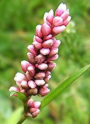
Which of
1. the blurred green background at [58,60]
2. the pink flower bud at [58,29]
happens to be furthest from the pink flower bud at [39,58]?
the blurred green background at [58,60]

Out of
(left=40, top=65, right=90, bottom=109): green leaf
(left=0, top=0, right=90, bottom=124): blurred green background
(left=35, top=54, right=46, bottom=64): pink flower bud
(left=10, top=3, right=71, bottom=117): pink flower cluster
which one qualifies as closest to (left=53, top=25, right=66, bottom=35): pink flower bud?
(left=10, top=3, right=71, bottom=117): pink flower cluster

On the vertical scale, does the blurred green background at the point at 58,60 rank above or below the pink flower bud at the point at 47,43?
above

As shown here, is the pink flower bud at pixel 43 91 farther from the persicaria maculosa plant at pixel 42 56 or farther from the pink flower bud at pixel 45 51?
the pink flower bud at pixel 45 51

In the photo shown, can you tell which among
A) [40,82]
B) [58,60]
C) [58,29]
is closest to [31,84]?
[40,82]

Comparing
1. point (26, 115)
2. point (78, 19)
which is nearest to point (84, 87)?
point (78, 19)

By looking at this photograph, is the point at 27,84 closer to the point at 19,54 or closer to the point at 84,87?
the point at 84,87

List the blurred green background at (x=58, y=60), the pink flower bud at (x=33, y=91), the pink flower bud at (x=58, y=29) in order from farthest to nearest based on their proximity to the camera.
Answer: the blurred green background at (x=58, y=60) → the pink flower bud at (x=33, y=91) → the pink flower bud at (x=58, y=29)

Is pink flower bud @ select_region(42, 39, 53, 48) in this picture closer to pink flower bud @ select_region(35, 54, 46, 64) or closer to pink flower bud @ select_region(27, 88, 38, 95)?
pink flower bud @ select_region(35, 54, 46, 64)

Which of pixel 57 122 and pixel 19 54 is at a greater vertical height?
pixel 19 54
